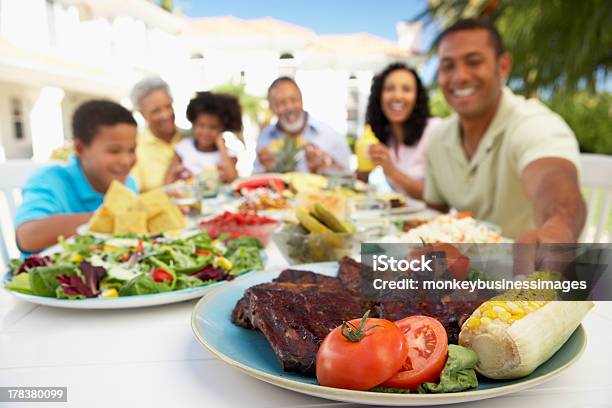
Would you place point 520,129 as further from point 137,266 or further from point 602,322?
point 137,266

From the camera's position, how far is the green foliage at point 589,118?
24.5 ft

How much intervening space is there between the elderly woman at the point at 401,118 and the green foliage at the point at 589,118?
4.21 m

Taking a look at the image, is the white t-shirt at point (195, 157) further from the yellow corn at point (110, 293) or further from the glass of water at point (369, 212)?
the yellow corn at point (110, 293)

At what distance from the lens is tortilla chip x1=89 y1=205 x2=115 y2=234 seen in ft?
5.75

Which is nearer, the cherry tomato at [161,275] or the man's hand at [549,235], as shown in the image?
the cherry tomato at [161,275]

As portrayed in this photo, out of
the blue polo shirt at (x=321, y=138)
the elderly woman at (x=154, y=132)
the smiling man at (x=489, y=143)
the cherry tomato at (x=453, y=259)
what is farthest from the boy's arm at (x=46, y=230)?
the blue polo shirt at (x=321, y=138)

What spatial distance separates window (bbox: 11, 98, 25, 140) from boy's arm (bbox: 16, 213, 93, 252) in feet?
41.2

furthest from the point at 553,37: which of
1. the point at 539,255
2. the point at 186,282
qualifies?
the point at 186,282

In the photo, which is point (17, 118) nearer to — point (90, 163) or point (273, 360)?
point (90, 163)

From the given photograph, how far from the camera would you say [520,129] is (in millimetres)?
2375

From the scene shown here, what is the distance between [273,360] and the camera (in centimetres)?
80

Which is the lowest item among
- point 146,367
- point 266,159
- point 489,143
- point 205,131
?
point 146,367

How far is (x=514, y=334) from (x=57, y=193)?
7.22ft

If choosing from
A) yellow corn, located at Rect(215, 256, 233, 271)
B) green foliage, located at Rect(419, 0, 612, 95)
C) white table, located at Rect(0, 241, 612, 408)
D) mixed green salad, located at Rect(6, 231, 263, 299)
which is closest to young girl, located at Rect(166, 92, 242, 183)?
mixed green salad, located at Rect(6, 231, 263, 299)
